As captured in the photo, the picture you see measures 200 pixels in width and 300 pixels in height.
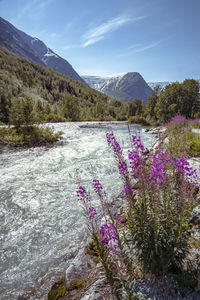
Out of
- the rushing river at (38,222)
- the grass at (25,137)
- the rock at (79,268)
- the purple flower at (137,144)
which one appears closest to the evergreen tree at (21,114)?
the grass at (25,137)

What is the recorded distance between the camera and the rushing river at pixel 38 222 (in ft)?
12.7

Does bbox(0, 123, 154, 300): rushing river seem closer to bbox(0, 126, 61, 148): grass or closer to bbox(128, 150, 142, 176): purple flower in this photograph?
bbox(128, 150, 142, 176): purple flower

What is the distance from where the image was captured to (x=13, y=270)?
4.12 meters

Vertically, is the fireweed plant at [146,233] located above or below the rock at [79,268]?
above

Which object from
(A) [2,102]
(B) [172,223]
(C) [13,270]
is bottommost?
(C) [13,270]

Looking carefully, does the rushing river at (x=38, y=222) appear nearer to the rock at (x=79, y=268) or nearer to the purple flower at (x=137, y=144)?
the rock at (x=79, y=268)

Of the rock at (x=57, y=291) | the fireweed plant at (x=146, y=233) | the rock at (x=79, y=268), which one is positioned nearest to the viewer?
the fireweed plant at (x=146, y=233)

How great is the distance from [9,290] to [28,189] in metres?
5.35

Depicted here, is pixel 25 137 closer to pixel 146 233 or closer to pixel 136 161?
pixel 136 161

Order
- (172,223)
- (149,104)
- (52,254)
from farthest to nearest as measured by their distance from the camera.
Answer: (149,104) < (52,254) < (172,223)

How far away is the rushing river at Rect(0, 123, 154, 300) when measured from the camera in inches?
153

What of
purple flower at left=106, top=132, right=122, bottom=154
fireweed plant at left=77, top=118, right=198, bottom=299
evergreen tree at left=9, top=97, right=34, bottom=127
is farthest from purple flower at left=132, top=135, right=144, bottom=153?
evergreen tree at left=9, top=97, right=34, bottom=127

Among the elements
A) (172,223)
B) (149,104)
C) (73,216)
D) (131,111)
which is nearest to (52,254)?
(73,216)

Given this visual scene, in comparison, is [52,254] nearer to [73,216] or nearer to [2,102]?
[73,216]
